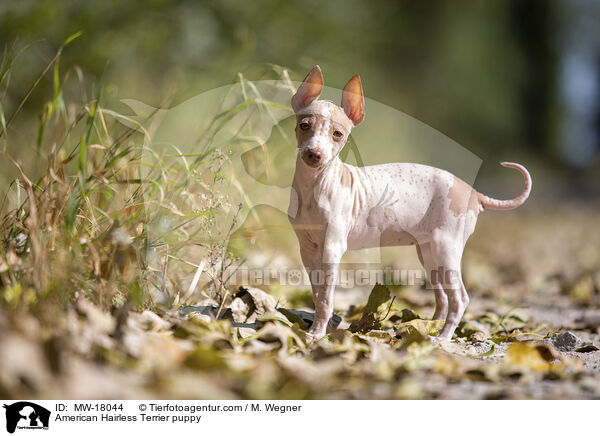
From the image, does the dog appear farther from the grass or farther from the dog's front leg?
the grass

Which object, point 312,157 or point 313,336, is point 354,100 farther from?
point 313,336

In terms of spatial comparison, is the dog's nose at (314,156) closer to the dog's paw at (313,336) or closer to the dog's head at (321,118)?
the dog's head at (321,118)

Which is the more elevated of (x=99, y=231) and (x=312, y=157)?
(x=312, y=157)

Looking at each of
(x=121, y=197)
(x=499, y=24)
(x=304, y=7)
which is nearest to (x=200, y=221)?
(x=121, y=197)

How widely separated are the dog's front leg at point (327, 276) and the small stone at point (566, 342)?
88 cm

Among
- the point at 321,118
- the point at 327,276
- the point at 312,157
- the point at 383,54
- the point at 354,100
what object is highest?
the point at 383,54

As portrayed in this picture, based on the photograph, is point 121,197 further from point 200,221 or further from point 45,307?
point 45,307

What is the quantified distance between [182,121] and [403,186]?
1624 millimetres

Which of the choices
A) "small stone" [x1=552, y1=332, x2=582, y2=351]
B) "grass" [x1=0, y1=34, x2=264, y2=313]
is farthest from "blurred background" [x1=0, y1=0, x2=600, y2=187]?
"small stone" [x1=552, y1=332, x2=582, y2=351]
